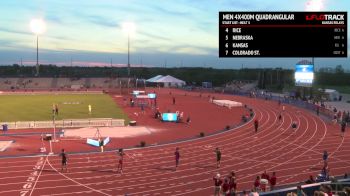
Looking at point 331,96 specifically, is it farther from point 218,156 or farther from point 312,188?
point 312,188

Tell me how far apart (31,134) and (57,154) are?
9.24m

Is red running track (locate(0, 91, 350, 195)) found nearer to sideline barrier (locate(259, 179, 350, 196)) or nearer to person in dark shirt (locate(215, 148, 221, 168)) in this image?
person in dark shirt (locate(215, 148, 221, 168))

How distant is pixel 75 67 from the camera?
194 m

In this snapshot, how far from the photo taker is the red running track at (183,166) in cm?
2030

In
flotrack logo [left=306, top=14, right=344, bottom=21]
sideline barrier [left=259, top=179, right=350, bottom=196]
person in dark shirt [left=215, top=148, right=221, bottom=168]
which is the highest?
flotrack logo [left=306, top=14, right=344, bottom=21]

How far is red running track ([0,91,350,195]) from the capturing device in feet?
66.6
